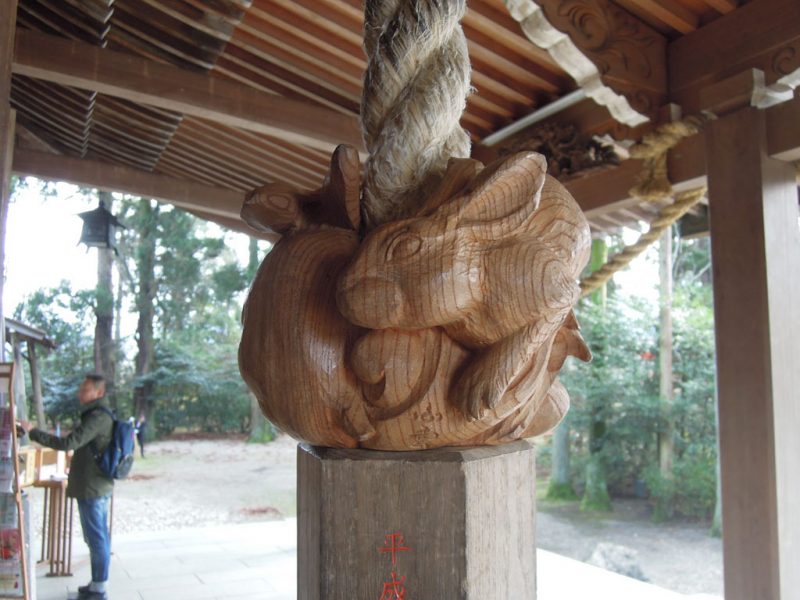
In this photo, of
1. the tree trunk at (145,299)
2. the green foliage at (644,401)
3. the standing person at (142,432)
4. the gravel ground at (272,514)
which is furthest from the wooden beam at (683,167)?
the tree trunk at (145,299)

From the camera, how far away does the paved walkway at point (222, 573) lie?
2.88 metres

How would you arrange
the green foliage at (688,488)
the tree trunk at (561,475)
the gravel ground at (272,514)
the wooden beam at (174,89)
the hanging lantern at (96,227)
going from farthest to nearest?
1. the tree trunk at (561,475)
2. the green foliage at (688,488)
3. the gravel ground at (272,514)
4. the hanging lantern at (96,227)
5. the wooden beam at (174,89)

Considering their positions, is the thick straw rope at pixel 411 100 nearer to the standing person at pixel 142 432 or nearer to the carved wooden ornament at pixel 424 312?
the carved wooden ornament at pixel 424 312

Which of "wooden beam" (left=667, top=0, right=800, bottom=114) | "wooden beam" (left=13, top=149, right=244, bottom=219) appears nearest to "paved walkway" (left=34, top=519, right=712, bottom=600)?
"wooden beam" (left=13, top=149, right=244, bottom=219)

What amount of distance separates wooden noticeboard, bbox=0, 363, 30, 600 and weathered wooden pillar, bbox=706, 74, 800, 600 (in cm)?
208

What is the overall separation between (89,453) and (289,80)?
188 centimetres

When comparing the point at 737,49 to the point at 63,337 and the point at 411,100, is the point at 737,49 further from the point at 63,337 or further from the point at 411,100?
the point at 63,337

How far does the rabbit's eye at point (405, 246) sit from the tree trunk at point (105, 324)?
8.59 m

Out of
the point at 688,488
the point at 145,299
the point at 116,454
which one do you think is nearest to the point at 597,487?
the point at 688,488

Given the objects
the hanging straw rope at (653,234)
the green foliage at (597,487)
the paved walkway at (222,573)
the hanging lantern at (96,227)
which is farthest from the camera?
the green foliage at (597,487)

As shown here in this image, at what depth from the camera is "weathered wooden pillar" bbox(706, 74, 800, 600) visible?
1400 mm

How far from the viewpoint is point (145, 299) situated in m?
8.63

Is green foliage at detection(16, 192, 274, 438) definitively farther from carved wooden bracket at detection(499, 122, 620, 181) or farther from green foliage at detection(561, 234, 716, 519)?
carved wooden bracket at detection(499, 122, 620, 181)

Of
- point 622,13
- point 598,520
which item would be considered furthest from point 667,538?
point 622,13
